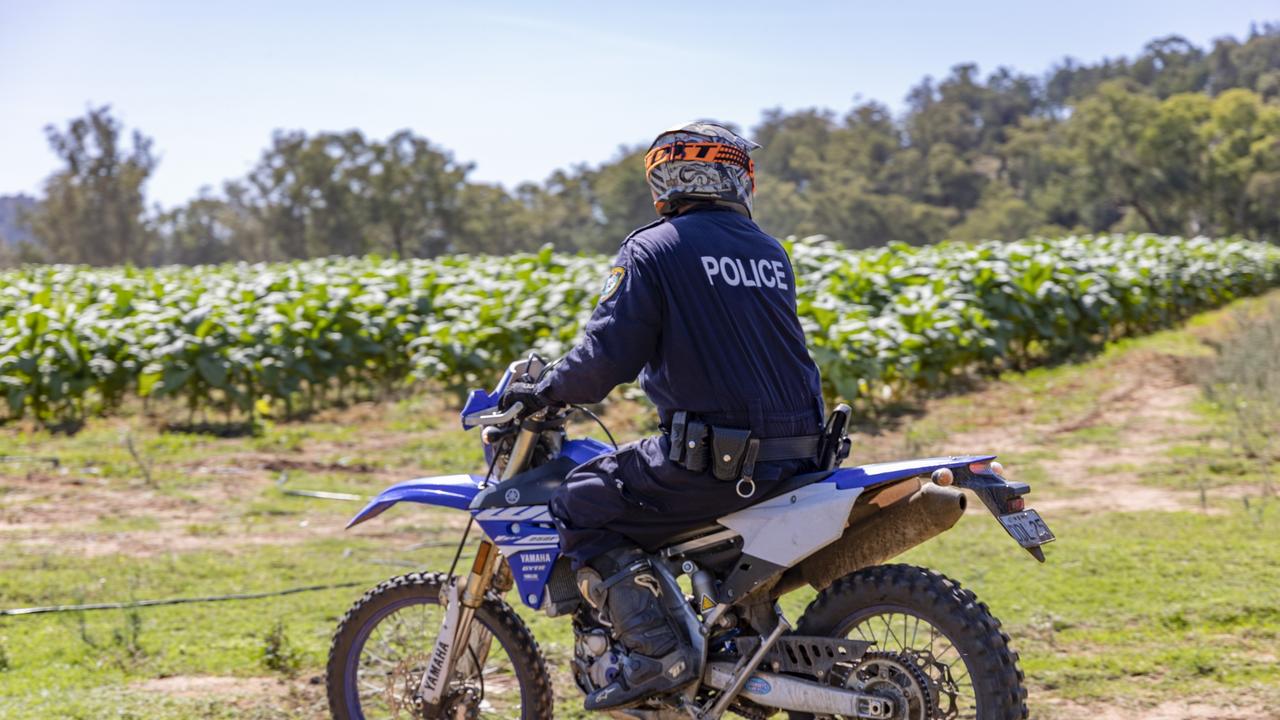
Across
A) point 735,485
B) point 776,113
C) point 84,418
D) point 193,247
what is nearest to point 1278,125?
point 776,113

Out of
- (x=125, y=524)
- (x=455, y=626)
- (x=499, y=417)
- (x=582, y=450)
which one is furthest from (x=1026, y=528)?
(x=125, y=524)

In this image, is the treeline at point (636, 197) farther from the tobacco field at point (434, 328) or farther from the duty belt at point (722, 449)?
the duty belt at point (722, 449)

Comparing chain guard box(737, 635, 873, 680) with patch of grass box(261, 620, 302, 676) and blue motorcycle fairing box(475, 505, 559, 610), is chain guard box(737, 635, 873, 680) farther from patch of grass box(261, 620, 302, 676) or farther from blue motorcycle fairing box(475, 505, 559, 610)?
patch of grass box(261, 620, 302, 676)

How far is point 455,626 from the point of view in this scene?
4223 millimetres

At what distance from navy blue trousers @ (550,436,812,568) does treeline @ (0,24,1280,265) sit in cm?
6162

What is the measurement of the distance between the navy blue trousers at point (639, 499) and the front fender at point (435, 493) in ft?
1.35

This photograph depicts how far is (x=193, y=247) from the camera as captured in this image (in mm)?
85562

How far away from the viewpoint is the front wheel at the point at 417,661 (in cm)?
421

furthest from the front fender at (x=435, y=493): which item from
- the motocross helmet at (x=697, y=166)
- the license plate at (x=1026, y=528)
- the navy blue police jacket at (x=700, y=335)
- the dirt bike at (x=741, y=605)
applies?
the license plate at (x=1026, y=528)

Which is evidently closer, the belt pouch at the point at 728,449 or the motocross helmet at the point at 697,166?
the belt pouch at the point at 728,449

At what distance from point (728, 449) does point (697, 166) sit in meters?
0.90

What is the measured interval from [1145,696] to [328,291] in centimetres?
1206

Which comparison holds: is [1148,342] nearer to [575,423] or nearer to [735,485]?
[575,423]

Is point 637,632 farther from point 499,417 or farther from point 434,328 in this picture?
point 434,328
